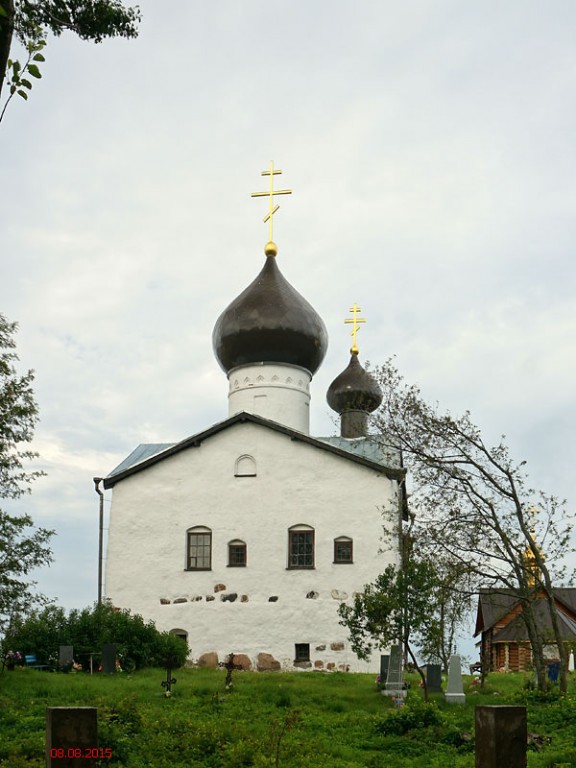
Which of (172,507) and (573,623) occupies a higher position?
(172,507)

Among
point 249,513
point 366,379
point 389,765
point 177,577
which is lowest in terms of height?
point 389,765

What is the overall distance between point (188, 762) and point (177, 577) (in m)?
11.3

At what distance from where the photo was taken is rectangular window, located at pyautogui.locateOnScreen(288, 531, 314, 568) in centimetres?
2142

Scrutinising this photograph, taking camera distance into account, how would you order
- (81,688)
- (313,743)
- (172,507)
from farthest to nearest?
(172,507), (81,688), (313,743)

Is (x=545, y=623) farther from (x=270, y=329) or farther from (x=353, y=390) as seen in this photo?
(x=270, y=329)

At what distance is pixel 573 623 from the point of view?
27969 mm

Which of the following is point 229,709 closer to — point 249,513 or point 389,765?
point 389,765

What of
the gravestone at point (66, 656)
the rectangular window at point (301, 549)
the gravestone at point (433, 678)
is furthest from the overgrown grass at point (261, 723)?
the rectangular window at point (301, 549)

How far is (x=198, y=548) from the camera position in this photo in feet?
72.2

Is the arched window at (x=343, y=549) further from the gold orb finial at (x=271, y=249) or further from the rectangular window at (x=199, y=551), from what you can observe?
the gold orb finial at (x=271, y=249)

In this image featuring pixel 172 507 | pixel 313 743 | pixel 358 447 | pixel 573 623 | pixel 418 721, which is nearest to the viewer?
pixel 313 743

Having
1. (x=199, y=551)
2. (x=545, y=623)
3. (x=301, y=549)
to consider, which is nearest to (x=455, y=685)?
(x=301, y=549)

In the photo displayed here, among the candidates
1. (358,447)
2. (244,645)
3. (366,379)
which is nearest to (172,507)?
(244,645)

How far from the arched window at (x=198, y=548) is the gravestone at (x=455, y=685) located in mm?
7774
